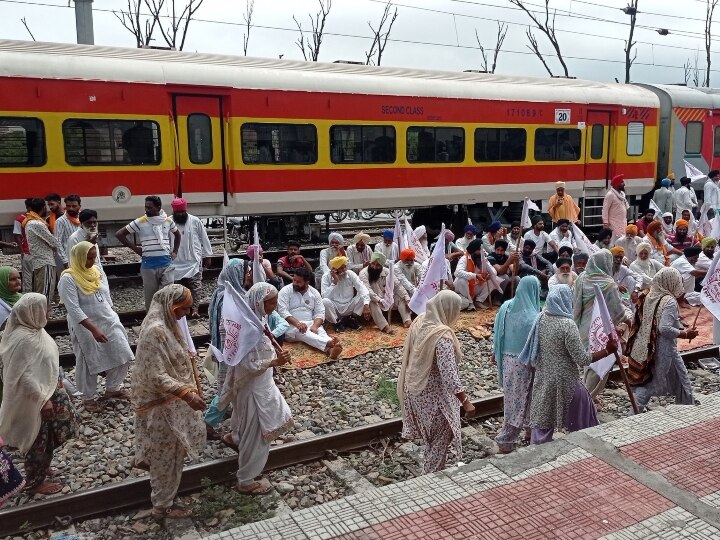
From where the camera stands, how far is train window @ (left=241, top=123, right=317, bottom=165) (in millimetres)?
10516

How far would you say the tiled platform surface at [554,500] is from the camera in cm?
335

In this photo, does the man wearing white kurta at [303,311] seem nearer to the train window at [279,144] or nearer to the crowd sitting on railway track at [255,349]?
the crowd sitting on railway track at [255,349]

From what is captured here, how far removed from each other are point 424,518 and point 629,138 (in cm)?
1344

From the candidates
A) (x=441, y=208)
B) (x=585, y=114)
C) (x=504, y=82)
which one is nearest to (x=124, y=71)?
(x=441, y=208)

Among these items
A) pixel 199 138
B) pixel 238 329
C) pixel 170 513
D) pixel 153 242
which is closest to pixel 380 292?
pixel 153 242

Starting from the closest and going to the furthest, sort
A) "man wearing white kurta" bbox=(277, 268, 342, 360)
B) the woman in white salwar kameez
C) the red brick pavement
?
the red brick pavement → the woman in white salwar kameez → "man wearing white kurta" bbox=(277, 268, 342, 360)

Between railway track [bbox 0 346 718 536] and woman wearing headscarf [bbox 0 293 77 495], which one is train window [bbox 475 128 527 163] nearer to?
railway track [bbox 0 346 718 536]

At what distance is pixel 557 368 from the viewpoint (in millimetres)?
4508

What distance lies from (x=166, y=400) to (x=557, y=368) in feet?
8.38

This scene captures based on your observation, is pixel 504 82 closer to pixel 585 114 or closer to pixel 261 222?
pixel 585 114

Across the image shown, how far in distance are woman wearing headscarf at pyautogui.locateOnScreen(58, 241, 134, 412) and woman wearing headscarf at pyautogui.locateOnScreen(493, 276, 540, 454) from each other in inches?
125

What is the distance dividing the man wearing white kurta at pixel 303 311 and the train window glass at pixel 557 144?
7697 millimetres

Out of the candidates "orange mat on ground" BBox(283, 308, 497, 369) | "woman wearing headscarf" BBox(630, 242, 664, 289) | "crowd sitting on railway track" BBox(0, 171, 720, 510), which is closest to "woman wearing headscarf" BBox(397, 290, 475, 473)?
"crowd sitting on railway track" BBox(0, 171, 720, 510)

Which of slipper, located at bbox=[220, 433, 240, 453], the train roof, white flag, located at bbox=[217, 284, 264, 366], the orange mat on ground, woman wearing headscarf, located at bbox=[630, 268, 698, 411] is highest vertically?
the train roof
